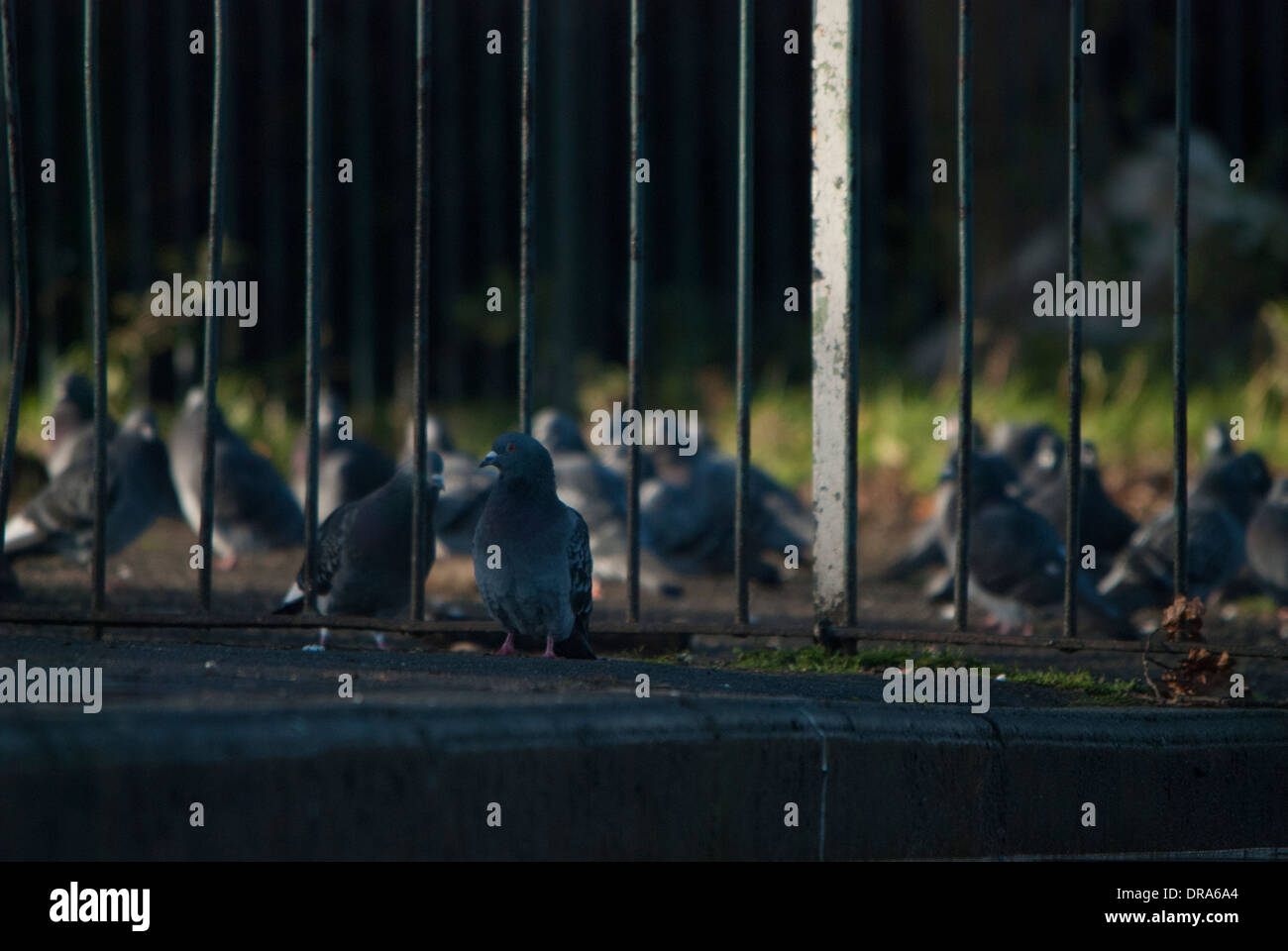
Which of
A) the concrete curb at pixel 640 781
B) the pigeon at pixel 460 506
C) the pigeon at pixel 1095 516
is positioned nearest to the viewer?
the concrete curb at pixel 640 781

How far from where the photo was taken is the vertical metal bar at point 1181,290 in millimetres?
3941

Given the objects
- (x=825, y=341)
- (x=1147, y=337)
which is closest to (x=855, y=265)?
(x=825, y=341)

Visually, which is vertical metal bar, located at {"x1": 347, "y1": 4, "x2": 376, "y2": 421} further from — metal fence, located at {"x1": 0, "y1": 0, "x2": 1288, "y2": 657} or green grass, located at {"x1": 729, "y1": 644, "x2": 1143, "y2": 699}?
green grass, located at {"x1": 729, "y1": 644, "x2": 1143, "y2": 699}

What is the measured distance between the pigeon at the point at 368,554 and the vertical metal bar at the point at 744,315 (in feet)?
4.30

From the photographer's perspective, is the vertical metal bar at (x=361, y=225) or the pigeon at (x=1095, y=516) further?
the vertical metal bar at (x=361, y=225)

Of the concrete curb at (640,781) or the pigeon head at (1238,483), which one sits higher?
the pigeon head at (1238,483)

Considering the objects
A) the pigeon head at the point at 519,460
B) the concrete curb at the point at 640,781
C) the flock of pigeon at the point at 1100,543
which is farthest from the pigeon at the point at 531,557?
the flock of pigeon at the point at 1100,543

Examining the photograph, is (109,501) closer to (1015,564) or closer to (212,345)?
(212,345)

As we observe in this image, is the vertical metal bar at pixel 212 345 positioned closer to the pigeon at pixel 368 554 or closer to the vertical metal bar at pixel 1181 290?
the pigeon at pixel 368 554

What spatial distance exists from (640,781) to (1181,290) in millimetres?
2059

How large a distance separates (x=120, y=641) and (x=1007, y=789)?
7.23ft

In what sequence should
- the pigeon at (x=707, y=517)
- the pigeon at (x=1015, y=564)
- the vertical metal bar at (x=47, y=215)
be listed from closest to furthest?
the pigeon at (x=1015, y=564) → the pigeon at (x=707, y=517) → the vertical metal bar at (x=47, y=215)

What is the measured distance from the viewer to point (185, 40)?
37.5 feet

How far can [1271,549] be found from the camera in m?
6.62
